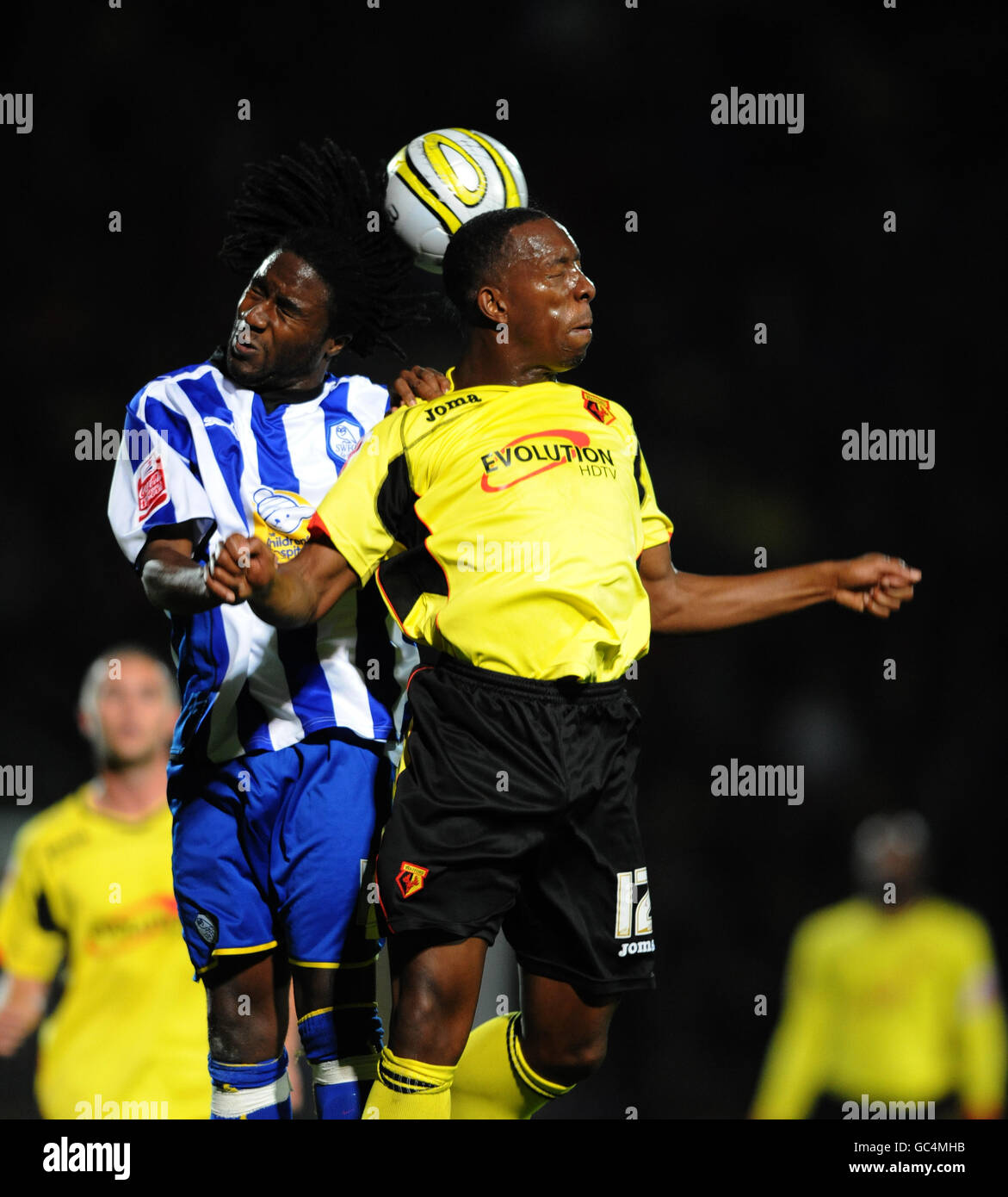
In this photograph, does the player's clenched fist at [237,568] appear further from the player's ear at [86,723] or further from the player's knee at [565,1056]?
the player's ear at [86,723]

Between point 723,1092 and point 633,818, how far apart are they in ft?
9.03

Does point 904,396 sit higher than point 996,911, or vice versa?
point 904,396

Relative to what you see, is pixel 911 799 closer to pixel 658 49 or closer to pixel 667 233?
pixel 667 233

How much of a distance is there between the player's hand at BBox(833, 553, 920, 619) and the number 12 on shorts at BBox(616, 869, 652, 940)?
64 cm

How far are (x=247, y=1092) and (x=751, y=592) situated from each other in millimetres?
1312

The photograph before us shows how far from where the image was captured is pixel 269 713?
8.77 ft

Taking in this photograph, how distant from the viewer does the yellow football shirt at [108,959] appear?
3926mm

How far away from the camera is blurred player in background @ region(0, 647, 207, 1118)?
3.94 metres

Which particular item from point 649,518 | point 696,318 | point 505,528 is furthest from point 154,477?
point 696,318

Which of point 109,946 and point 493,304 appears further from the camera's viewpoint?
point 109,946

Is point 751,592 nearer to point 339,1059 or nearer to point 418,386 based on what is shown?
point 418,386

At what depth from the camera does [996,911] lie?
495cm

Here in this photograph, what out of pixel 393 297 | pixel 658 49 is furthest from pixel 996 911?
pixel 658 49

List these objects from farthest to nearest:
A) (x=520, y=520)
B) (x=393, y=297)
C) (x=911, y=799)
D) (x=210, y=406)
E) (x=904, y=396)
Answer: (x=904, y=396), (x=911, y=799), (x=393, y=297), (x=210, y=406), (x=520, y=520)
